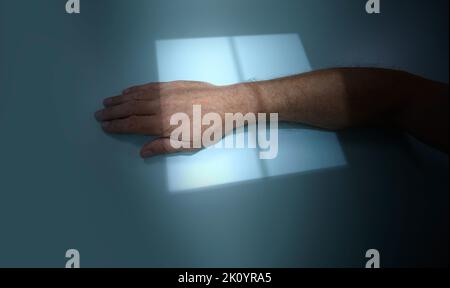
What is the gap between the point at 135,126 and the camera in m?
0.97

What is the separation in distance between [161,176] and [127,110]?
20 cm

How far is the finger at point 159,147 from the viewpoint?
952 mm

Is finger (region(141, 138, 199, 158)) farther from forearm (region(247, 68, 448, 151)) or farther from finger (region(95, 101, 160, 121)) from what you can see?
forearm (region(247, 68, 448, 151))

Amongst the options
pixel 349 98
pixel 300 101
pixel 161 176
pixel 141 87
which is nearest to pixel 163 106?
pixel 141 87

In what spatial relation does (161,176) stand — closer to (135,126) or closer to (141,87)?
(135,126)

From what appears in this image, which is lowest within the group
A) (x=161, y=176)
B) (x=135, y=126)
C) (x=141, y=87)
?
(x=161, y=176)

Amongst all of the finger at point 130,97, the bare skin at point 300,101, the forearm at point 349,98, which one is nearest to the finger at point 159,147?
the bare skin at point 300,101

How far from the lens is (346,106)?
1.00 meters

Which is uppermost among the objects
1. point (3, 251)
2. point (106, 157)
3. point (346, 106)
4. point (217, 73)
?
point (217, 73)

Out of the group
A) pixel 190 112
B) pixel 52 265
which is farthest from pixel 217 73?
pixel 52 265

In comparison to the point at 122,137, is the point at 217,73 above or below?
above

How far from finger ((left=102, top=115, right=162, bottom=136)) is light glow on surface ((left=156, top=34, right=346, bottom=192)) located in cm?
9
